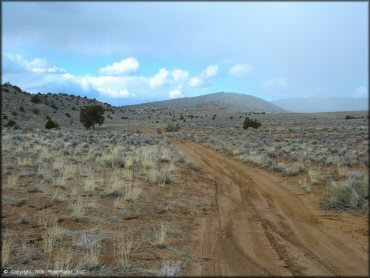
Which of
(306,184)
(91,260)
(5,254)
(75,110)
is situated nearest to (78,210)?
(5,254)

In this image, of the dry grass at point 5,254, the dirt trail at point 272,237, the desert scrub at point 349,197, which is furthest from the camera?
the desert scrub at point 349,197

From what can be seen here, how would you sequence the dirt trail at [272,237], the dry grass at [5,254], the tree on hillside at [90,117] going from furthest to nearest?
the tree on hillside at [90,117], the dry grass at [5,254], the dirt trail at [272,237]

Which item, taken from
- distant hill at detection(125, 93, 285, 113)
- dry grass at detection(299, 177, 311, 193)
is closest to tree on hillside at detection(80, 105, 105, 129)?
dry grass at detection(299, 177, 311, 193)

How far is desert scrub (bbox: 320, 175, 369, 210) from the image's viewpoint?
1047 centimetres

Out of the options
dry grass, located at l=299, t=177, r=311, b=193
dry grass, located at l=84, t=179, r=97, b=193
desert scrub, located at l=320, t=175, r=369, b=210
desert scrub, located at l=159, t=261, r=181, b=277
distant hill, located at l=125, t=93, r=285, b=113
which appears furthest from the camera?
distant hill, located at l=125, t=93, r=285, b=113

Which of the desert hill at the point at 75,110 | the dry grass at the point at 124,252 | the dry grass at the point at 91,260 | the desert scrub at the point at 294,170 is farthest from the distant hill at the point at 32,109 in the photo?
the dry grass at the point at 91,260

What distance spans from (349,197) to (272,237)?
13.0 ft

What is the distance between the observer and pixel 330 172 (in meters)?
15.9

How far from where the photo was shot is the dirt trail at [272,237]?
4.54 metres

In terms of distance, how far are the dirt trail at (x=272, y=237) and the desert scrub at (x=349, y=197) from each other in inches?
19.9

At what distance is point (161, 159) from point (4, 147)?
7.68m

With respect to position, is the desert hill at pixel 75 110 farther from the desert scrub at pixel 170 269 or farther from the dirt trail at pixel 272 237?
the desert scrub at pixel 170 269

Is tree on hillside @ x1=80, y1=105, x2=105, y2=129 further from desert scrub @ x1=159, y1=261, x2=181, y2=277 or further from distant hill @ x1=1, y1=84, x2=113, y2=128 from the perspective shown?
desert scrub @ x1=159, y1=261, x2=181, y2=277

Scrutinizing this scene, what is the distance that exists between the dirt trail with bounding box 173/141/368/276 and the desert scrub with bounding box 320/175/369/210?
504mm
